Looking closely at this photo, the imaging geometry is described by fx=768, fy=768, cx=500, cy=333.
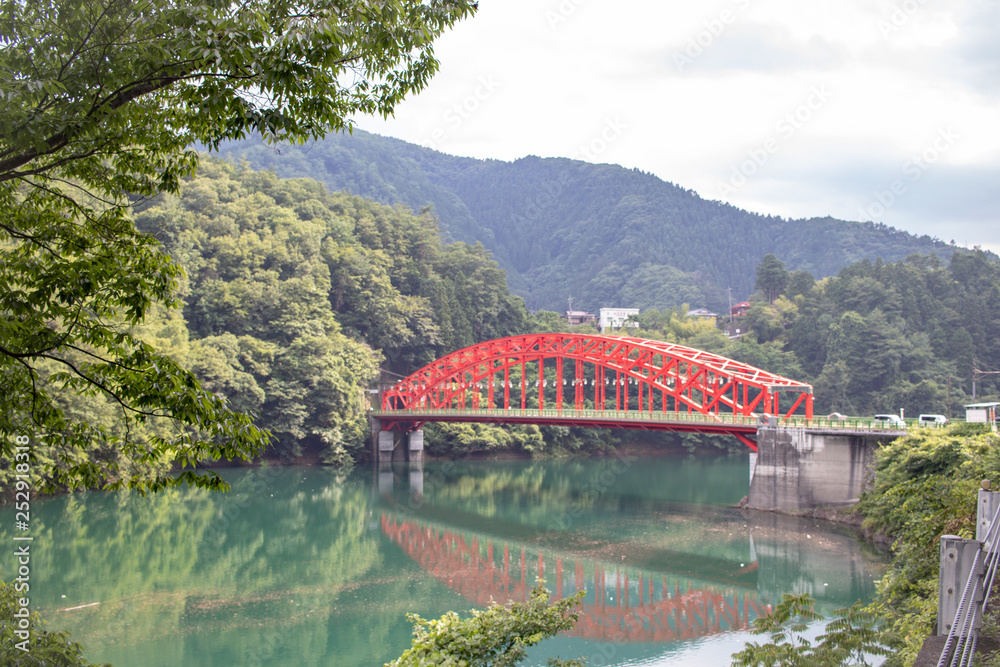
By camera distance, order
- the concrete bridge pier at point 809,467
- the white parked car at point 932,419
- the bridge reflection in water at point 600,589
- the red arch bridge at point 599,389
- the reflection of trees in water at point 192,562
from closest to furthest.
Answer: the reflection of trees in water at point 192,562, the bridge reflection in water at point 600,589, the white parked car at point 932,419, the concrete bridge pier at point 809,467, the red arch bridge at point 599,389

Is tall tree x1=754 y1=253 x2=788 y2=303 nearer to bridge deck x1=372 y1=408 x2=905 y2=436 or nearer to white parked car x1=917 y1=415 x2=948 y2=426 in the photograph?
bridge deck x1=372 y1=408 x2=905 y2=436

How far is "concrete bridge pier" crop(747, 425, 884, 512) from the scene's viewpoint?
73.0 feet

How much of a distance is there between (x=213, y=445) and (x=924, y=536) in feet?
31.4

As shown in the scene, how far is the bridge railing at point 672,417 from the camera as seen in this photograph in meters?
22.9

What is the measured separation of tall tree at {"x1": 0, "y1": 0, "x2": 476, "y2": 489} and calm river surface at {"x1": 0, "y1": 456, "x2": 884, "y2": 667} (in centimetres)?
893

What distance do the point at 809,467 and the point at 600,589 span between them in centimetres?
1014

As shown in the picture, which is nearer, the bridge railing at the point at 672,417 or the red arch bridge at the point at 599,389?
the bridge railing at the point at 672,417

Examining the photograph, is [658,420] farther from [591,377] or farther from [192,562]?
[591,377]

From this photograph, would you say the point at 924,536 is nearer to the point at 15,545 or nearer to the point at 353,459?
the point at 15,545

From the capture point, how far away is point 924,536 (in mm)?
10141

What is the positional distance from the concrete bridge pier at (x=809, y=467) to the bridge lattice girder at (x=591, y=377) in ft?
5.14

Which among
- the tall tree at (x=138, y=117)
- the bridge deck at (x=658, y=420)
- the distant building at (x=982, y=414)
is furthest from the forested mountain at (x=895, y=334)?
the tall tree at (x=138, y=117)

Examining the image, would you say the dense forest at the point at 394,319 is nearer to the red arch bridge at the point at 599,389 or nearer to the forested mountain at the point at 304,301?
the forested mountain at the point at 304,301

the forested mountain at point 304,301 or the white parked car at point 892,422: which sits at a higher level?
the forested mountain at point 304,301
